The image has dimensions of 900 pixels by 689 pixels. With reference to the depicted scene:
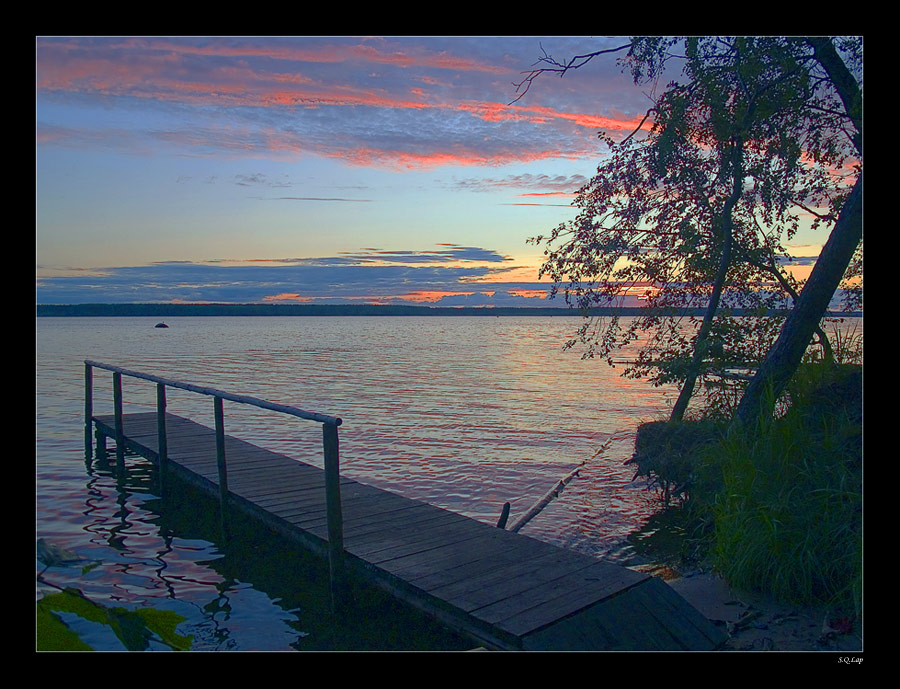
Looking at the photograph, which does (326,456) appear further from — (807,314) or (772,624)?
(807,314)

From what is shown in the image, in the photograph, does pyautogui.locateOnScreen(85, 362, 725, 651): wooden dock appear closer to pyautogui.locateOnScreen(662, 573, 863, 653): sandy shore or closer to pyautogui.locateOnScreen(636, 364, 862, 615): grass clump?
pyautogui.locateOnScreen(662, 573, 863, 653): sandy shore

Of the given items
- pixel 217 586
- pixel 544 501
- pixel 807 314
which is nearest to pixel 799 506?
pixel 807 314

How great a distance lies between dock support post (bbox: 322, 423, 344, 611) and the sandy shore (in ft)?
11.4

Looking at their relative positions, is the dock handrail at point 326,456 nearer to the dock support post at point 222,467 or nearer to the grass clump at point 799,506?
the dock support post at point 222,467

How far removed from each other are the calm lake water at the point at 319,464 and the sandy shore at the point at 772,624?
245 cm

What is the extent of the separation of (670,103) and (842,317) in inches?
168

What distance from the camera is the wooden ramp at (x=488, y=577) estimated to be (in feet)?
15.7

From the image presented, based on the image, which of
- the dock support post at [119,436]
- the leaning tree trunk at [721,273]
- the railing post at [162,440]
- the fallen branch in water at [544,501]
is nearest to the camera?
the fallen branch in water at [544,501]

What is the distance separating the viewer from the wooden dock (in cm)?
481

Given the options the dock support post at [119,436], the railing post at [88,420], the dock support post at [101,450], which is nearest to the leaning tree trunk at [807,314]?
the dock support post at [119,436]

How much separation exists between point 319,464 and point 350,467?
71cm
